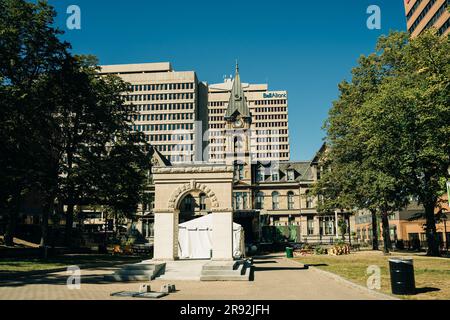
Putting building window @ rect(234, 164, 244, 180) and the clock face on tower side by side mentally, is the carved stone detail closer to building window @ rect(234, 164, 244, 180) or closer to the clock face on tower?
building window @ rect(234, 164, 244, 180)

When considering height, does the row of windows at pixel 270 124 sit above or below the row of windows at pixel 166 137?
above

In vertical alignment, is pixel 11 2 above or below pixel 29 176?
above

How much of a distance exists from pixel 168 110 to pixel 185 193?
306 ft

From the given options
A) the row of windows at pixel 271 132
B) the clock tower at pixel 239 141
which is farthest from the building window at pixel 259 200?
the row of windows at pixel 271 132

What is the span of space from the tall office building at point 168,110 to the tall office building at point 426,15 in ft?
205

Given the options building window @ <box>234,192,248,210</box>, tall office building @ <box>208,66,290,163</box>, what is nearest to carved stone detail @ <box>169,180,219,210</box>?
building window @ <box>234,192,248,210</box>

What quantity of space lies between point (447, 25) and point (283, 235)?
44127mm

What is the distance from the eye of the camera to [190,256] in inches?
1162

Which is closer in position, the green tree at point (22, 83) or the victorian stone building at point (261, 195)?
the green tree at point (22, 83)

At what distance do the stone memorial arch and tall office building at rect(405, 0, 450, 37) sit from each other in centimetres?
4834

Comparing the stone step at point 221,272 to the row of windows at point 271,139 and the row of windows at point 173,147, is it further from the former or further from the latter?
the row of windows at point 271,139

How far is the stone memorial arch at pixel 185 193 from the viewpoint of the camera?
2173cm

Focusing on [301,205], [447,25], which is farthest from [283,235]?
[447,25]

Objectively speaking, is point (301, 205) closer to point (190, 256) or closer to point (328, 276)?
point (190, 256)
